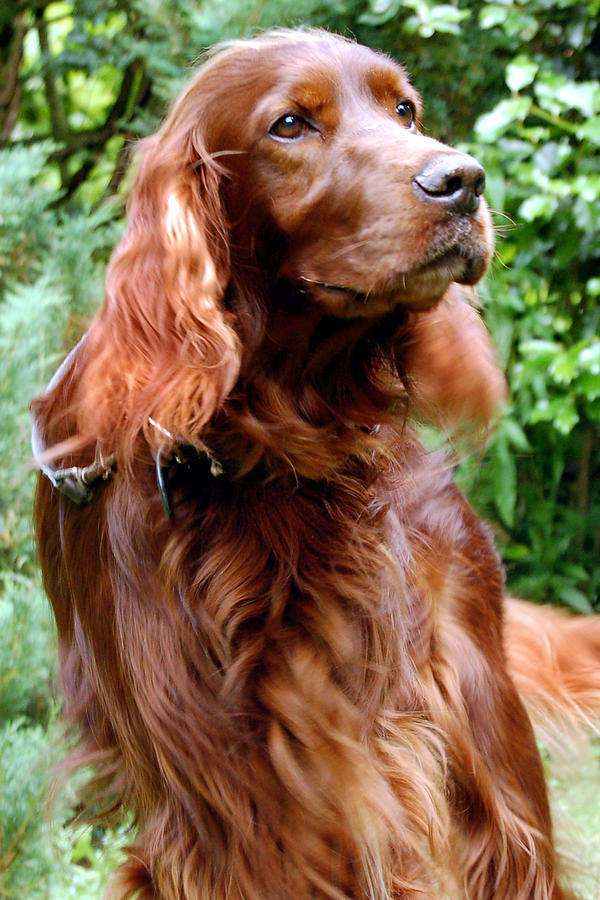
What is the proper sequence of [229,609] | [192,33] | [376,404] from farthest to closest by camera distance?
[192,33]
[376,404]
[229,609]

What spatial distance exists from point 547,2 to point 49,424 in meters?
2.39

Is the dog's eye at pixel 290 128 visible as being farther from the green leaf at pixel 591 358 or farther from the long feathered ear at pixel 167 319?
the green leaf at pixel 591 358

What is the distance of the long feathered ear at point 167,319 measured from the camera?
1811 millimetres

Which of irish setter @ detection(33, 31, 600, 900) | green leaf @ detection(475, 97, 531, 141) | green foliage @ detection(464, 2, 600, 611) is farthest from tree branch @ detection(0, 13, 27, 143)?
irish setter @ detection(33, 31, 600, 900)

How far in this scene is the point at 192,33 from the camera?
3484 mm

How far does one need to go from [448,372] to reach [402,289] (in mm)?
331

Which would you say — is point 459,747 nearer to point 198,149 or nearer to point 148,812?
point 148,812

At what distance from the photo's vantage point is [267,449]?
6.30 feet

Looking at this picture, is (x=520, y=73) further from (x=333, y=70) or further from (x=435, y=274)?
(x=435, y=274)

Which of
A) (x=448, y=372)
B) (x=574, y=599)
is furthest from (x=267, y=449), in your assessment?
(x=574, y=599)

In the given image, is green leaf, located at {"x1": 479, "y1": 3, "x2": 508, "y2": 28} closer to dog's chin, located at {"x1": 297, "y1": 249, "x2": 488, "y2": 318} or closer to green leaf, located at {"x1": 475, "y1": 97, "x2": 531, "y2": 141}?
green leaf, located at {"x1": 475, "y1": 97, "x2": 531, "y2": 141}

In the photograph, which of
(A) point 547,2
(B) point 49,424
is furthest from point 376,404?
(A) point 547,2

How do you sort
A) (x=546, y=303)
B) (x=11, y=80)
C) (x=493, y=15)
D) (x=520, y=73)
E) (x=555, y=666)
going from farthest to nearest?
(x=11, y=80)
(x=546, y=303)
(x=493, y=15)
(x=520, y=73)
(x=555, y=666)

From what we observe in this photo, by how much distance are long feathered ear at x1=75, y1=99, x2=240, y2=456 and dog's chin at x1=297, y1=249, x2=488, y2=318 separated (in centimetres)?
16
